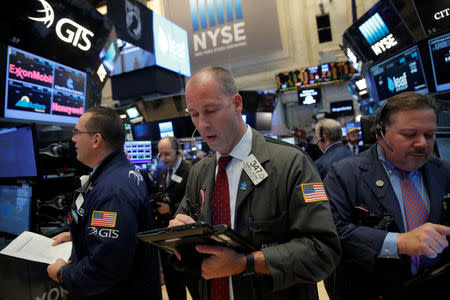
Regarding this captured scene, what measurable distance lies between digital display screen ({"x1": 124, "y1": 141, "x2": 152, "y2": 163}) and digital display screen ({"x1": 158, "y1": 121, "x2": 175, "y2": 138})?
20.3 ft

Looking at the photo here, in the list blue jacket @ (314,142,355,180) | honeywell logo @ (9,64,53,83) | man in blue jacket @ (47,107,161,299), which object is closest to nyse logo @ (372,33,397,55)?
blue jacket @ (314,142,355,180)

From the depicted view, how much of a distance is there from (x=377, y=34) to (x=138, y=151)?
3.61 m

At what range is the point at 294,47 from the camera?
14.3m

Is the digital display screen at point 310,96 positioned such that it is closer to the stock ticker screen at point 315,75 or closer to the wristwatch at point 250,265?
the stock ticker screen at point 315,75

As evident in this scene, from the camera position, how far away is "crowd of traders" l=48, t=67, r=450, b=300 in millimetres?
1059

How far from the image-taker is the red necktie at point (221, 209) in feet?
3.94

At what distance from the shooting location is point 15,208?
90.3 inches

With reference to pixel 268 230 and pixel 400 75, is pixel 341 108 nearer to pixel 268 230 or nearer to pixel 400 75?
pixel 400 75

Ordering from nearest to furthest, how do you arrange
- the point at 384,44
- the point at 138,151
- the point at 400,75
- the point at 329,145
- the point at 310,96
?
the point at 400,75, the point at 329,145, the point at 384,44, the point at 138,151, the point at 310,96

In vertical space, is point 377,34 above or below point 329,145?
above

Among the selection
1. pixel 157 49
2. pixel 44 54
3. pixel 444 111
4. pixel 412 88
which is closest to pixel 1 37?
pixel 44 54

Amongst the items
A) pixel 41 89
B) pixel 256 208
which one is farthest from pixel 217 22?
pixel 256 208

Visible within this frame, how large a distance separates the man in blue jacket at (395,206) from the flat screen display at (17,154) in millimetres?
2156

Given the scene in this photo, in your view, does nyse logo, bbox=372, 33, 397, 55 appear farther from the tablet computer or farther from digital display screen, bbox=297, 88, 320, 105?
digital display screen, bbox=297, 88, 320, 105
